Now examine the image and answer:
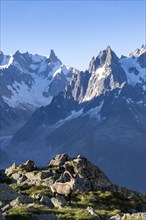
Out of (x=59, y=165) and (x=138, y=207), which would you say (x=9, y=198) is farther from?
(x=59, y=165)

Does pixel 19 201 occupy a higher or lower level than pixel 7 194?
lower

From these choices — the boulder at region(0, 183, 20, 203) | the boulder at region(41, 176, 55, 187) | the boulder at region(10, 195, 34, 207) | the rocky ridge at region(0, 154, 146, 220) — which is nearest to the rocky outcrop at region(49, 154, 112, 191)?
the rocky ridge at region(0, 154, 146, 220)

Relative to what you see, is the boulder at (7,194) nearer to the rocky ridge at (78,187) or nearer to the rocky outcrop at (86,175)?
the rocky ridge at (78,187)

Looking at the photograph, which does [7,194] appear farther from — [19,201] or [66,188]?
[19,201]

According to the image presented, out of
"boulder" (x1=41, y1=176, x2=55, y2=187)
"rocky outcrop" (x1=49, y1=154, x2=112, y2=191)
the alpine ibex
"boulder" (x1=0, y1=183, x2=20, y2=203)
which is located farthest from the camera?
"rocky outcrop" (x1=49, y1=154, x2=112, y2=191)

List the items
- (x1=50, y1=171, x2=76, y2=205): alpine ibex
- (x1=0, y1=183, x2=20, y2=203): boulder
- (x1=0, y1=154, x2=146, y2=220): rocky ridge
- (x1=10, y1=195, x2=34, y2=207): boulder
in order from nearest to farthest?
Result: (x1=10, y1=195, x2=34, y2=207): boulder, (x1=0, y1=183, x2=20, y2=203): boulder, (x1=50, y1=171, x2=76, y2=205): alpine ibex, (x1=0, y1=154, x2=146, y2=220): rocky ridge

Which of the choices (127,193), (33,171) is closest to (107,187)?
(127,193)

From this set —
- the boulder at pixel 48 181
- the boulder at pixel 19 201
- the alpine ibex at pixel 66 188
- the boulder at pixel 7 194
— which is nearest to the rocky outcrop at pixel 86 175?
the boulder at pixel 48 181

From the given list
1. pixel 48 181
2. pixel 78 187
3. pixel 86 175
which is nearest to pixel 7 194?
pixel 78 187

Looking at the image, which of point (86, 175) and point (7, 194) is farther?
point (86, 175)

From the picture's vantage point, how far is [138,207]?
64875 millimetres

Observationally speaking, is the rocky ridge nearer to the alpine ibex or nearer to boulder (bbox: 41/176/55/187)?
boulder (bbox: 41/176/55/187)

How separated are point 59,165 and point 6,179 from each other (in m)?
13.6

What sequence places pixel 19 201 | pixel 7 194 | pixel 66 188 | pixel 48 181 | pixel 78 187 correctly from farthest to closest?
pixel 48 181 → pixel 78 187 → pixel 66 188 → pixel 7 194 → pixel 19 201
